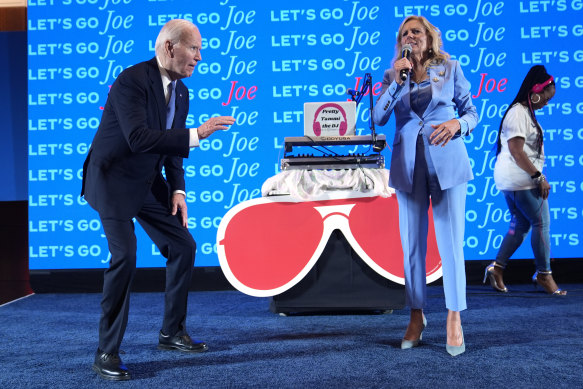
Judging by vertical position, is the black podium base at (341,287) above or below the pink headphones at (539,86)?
below

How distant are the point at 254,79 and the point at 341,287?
2210 mm

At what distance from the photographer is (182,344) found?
2.55m

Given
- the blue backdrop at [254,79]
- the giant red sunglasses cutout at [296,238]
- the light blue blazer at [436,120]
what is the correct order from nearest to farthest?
the light blue blazer at [436,120], the giant red sunglasses cutout at [296,238], the blue backdrop at [254,79]

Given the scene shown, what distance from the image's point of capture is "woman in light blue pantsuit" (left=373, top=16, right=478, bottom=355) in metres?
2.39

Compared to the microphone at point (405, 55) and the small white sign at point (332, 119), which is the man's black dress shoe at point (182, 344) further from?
the microphone at point (405, 55)

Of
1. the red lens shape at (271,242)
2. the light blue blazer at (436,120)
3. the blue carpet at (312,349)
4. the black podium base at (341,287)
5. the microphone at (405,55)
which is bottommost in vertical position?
the blue carpet at (312,349)

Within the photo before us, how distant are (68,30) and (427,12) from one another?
10.0 feet

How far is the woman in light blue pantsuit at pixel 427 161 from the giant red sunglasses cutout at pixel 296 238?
0.70m

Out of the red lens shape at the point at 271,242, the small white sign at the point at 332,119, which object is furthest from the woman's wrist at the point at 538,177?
the red lens shape at the point at 271,242

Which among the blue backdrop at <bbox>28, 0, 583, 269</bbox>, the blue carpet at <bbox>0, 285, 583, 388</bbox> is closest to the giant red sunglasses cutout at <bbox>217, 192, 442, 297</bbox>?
the blue carpet at <bbox>0, 285, 583, 388</bbox>

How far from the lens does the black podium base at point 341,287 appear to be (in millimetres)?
3287

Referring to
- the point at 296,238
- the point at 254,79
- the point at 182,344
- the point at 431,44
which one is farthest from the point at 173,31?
the point at 254,79

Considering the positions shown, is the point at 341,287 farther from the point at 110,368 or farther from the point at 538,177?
the point at 538,177

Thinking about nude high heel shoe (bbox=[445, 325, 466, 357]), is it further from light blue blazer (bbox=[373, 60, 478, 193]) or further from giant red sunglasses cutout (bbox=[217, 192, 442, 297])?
giant red sunglasses cutout (bbox=[217, 192, 442, 297])
